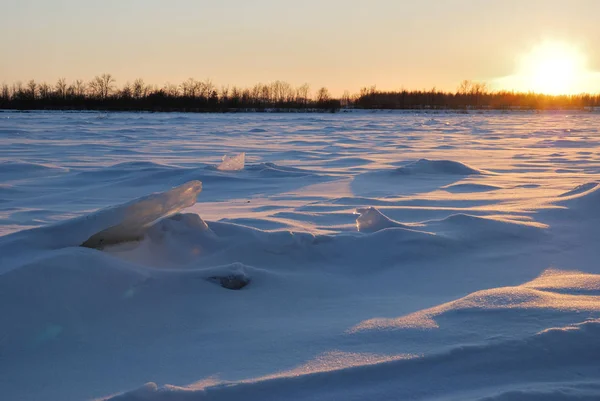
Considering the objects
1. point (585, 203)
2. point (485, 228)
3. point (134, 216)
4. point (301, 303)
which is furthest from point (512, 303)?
point (585, 203)

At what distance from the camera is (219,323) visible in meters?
1.48

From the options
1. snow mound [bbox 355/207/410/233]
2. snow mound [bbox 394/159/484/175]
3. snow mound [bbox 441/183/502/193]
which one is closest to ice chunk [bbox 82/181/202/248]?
snow mound [bbox 355/207/410/233]

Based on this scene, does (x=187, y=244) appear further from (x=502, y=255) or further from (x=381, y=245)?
(x=502, y=255)

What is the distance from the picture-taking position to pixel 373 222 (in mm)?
2377

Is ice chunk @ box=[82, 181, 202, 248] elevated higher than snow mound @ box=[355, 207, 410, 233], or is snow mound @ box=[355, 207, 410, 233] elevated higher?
ice chunk @ box=[82, 181, 202, 248]

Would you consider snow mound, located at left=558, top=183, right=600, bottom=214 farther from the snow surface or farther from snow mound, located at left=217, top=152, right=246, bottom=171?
snow mound, located at left=217, top=152, right=246, bottom=171

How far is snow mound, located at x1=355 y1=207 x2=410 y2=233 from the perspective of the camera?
2.35m

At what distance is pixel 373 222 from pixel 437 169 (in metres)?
2.73

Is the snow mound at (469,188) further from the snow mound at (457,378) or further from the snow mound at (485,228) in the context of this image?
the snow mound at (457,378)

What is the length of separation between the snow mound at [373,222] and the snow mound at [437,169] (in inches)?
95.1

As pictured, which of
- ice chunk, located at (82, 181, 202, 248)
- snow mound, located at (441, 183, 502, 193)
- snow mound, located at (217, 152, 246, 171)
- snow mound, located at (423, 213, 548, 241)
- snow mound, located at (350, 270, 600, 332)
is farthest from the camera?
snow mound, located at (217, 152, 246, 171)

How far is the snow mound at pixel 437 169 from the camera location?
4.80 metres

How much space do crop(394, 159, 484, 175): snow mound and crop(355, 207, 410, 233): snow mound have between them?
7.92ft

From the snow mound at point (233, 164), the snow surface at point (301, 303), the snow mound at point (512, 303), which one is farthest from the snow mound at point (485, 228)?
the snow mound at point (233, 164)
